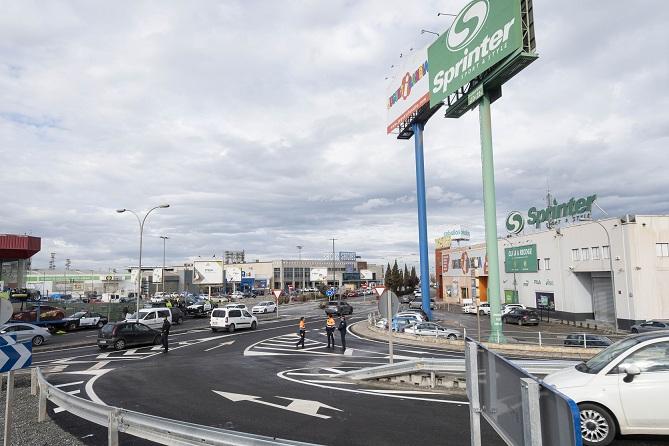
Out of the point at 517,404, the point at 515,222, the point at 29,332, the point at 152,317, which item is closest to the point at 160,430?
the point at 517,404

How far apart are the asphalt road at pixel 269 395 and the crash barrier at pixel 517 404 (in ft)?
13.6

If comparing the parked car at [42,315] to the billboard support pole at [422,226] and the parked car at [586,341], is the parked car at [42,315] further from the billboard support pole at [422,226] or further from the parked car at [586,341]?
the parked car at [586,341]

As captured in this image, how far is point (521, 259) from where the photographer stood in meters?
56.4

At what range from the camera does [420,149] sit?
143 ft

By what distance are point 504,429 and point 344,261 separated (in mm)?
153845

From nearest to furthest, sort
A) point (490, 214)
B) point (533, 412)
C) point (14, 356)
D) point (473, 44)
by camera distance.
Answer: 1. point (533, 412)
2. point (14, 356)
3. point (490, 214)
4. point (473, 44)

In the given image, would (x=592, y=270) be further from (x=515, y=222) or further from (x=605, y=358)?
(x=605, y=358)

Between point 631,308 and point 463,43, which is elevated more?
point 463,43

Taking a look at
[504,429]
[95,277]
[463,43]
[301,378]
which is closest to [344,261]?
[95,277]

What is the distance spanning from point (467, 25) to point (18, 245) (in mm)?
51227

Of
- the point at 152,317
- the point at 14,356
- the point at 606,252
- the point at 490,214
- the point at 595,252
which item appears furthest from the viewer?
the point at 595,252

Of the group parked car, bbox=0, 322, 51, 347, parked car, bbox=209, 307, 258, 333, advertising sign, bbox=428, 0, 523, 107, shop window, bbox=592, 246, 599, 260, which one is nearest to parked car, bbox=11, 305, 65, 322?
parked car, bbox=0, 322, 51, 347

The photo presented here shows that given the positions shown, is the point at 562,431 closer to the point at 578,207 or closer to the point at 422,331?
the point at 422,331

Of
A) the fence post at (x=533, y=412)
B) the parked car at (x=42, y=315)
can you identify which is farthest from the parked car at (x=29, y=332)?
the fence post at (x=533, y=412)
